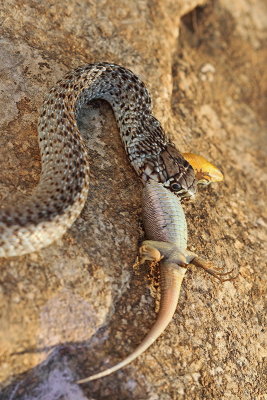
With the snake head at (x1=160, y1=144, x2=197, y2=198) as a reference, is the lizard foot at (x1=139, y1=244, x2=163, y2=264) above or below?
below

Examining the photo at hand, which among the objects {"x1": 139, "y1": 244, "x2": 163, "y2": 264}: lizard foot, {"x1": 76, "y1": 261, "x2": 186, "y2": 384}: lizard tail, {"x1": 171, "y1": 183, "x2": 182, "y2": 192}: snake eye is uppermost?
{"x1": 171, "y1": 183, "x2": 182, "y2": 192}: snake eye

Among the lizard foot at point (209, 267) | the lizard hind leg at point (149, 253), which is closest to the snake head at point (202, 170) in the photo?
the lizard foot at point (209, 267)

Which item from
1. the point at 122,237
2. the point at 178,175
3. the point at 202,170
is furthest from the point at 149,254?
the point at 202,170

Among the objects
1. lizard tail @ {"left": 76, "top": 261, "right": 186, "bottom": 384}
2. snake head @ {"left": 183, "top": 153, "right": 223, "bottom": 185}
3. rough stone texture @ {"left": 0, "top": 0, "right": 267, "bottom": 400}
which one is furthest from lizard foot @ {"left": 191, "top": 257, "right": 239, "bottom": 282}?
snake head @ {"left": 183, "top": 153, "right": 223, "bottom": 185}

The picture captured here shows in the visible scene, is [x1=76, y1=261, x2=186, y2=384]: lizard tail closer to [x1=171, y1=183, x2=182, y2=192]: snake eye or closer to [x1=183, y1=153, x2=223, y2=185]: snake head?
[x1=171, y1=183, x2=182, y2=192]: snake eye

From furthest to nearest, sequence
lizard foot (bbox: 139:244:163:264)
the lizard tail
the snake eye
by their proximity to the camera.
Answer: the snake eye, lizard foot (bbox: 139:244:163:264), the lizard tail

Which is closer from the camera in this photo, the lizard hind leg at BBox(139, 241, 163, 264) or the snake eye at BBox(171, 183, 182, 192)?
the lizard hind leg at BBox(139, 241, 163, 264)
